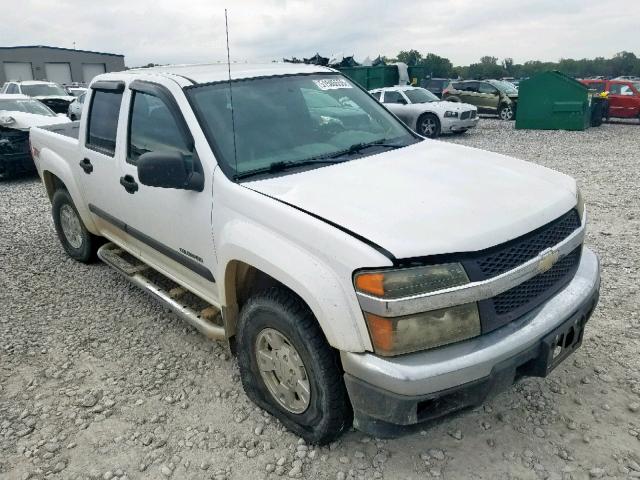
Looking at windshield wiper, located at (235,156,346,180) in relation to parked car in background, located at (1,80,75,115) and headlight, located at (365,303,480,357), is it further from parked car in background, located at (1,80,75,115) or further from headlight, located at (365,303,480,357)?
parked car in background, located at (1,80,75,115)

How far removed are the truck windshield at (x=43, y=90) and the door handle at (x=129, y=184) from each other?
1710 cm

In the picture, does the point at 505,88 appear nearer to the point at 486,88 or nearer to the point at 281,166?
the point at 486,88

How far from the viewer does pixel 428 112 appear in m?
15.0

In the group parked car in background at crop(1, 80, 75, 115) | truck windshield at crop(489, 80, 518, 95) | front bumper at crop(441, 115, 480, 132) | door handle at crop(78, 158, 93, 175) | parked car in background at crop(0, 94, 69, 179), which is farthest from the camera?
truck windshield at crop(489, 80, 518, 95)

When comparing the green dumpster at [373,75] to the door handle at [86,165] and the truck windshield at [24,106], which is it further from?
the door handle at [86,165]

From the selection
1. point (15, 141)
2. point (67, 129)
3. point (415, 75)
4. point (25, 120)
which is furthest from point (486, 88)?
point (67, 129)

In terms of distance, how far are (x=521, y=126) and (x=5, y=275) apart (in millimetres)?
15150

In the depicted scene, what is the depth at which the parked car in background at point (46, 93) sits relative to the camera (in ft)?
57.1

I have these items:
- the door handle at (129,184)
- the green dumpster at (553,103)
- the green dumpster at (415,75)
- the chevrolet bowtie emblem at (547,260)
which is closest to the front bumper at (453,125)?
the green dumpster at (553,103)

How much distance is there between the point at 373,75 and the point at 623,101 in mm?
9233

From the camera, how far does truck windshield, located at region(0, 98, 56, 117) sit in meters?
10.5

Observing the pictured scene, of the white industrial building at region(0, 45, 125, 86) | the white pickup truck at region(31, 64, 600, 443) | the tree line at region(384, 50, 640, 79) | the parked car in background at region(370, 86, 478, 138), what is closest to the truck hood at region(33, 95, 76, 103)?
the parked car in background at region(370, 86, 478, 138)

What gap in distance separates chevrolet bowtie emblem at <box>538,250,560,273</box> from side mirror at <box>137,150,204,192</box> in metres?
1.82

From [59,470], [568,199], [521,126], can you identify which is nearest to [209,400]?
[59,470]
